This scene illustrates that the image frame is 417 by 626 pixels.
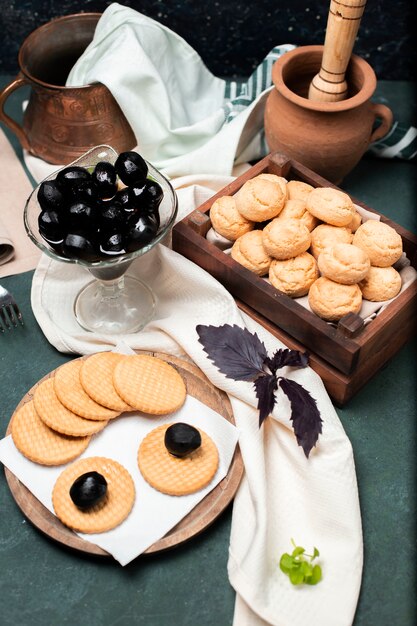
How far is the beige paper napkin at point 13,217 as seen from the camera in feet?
4.68

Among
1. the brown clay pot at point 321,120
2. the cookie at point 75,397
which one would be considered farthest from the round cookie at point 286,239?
the cookie at point 75,397

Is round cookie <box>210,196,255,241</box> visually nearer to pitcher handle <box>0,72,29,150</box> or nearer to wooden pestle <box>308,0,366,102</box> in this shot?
wooden pestle <box>308,0,366,102</box>

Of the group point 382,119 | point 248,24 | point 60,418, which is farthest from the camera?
Result: point 248,24

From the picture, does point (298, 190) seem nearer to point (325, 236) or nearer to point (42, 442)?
point (325, 236)

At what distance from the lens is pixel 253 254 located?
1.24m

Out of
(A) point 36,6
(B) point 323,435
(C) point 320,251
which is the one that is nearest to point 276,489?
(B) point 323,435

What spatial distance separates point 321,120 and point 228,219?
10.3 inches

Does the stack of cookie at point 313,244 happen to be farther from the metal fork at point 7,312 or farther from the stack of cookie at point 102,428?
the metal fork at point 7,312

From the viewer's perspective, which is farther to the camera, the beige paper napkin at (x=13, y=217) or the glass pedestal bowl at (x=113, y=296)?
the beige paper napkin at (x=13, y=217)

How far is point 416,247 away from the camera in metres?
1.24

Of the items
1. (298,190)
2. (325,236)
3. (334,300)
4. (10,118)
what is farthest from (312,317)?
(10,118)

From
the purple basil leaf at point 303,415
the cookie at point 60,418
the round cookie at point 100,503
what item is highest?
the purple basil leaf at point 303,415

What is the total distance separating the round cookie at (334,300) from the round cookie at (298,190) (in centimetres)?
18

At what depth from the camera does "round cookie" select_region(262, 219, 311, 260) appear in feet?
3.94
